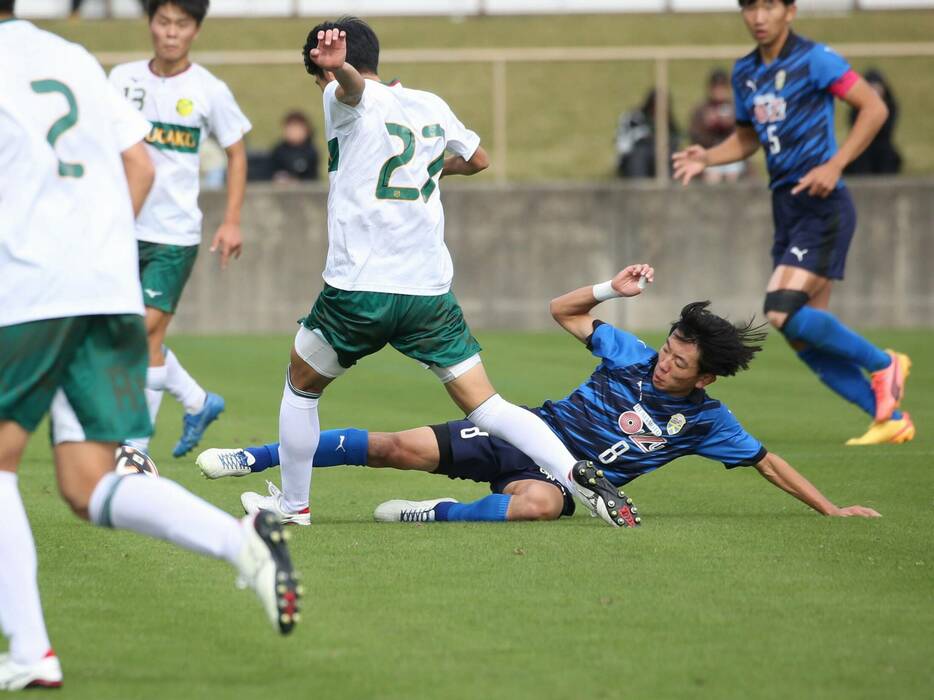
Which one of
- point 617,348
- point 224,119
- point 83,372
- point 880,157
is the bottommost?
point 617,348

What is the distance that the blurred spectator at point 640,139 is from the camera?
18.9 m

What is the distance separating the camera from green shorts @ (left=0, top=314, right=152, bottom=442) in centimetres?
427

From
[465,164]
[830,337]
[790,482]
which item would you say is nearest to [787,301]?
[830,337]

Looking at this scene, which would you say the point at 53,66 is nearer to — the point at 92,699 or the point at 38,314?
the point at 38,314

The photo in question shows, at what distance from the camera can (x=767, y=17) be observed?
29.8 feet

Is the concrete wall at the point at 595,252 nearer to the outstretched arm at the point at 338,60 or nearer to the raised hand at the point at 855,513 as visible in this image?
the raised hand at the point at 855,513

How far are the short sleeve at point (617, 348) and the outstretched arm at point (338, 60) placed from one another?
5.54 feet

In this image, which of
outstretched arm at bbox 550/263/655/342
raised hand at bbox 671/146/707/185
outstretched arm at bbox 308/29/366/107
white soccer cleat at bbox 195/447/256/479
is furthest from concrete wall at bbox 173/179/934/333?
outstretched arm at bbox 308/29/366/107

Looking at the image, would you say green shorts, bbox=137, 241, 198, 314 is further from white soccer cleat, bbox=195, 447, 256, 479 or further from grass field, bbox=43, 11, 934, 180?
grass field, bbox=43, 11, 934, 180

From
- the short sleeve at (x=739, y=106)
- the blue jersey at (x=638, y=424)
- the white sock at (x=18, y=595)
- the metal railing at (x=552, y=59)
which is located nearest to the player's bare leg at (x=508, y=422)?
the blue jersey at (x=638, y=424)

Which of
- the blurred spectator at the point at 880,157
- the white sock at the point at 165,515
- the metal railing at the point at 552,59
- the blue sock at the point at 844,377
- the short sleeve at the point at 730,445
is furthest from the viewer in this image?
the blurred spectator at the point at 880,157

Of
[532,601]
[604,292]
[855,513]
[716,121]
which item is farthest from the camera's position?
[716,121]

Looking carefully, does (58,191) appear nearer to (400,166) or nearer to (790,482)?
(400,166)

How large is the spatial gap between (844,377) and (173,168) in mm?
4065
